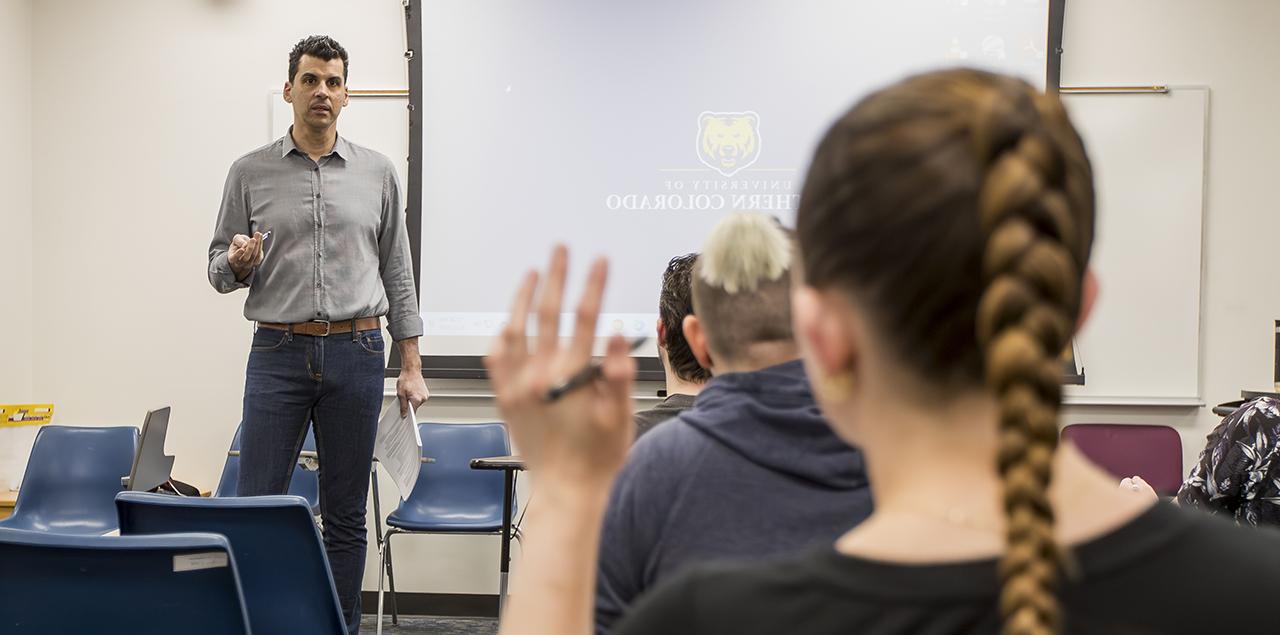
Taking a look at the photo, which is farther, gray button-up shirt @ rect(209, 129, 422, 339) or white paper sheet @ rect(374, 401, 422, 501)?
white paper sheet @ rect(374, 401, 422, 501)

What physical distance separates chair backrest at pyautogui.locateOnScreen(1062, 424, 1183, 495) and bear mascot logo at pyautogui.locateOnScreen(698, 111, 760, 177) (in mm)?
1809

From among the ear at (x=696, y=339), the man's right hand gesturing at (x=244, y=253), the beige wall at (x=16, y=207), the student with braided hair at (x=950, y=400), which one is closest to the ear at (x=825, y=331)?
the student with braided hair at (x=950, y=400)

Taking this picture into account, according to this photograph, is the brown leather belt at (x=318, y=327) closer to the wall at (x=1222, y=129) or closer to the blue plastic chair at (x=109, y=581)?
the blue plastic chair at (x=109, y=581)

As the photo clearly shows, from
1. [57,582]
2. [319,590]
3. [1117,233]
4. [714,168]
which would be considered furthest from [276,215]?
[1117,233]

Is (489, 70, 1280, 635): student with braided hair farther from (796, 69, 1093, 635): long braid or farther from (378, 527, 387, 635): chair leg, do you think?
(378, 527, 387, 635): chair leg

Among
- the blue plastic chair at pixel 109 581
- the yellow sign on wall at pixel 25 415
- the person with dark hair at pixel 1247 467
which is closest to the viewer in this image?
the blue plastic chair at pixel 109 581

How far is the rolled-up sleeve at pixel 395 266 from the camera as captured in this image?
10.8ft

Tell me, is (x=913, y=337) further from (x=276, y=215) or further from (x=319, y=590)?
(x=276, y=215)

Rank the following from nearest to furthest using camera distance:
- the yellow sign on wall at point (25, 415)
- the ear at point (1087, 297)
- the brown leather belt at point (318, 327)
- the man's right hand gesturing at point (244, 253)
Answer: the ear at point (1087, 297), the man's right hand gesturing at point (244, 253), the brown leather belt at point (318, 327), the yellow sign on wall at point (25, 415)

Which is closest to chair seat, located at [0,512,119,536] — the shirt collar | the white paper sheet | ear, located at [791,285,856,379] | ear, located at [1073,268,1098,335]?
the white paper sheet

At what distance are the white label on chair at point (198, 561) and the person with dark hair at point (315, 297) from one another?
1.37m

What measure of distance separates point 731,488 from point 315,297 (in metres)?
2.02

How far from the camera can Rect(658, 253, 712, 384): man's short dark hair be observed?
7.09ft

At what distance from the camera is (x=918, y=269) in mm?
582
